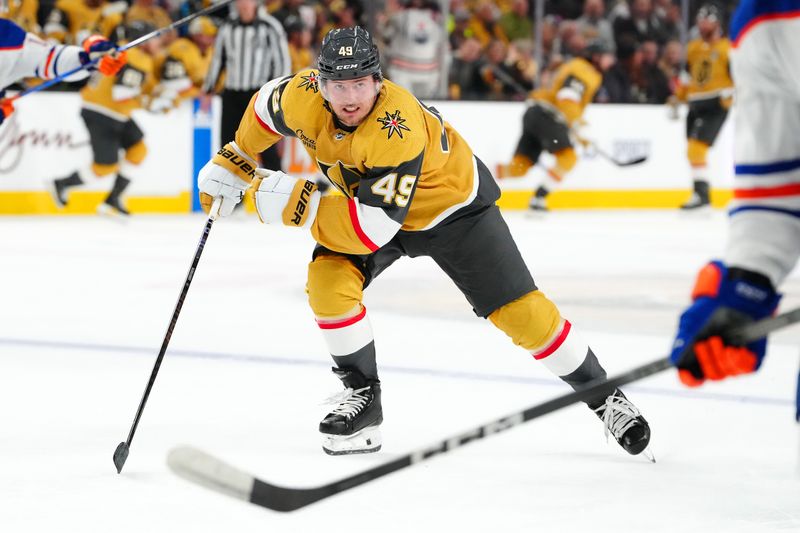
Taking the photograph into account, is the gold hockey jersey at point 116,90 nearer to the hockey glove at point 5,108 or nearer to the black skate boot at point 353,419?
the hockey glove at point 5,108

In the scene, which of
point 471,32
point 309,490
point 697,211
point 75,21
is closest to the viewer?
point 309,490

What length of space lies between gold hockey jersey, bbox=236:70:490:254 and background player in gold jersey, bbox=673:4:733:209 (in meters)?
7.25

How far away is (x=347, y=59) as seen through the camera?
8.85 ft

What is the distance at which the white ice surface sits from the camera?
7.89 feet

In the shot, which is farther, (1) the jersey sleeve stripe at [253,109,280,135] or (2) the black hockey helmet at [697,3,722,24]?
(2) the black hockey helmet at [697,3,722,24]

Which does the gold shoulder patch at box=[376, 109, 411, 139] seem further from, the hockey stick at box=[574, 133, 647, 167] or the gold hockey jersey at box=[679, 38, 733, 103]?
the gold hockey jersey at box=[679, 38, 733, 103]

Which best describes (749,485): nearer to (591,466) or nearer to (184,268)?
(591,466)

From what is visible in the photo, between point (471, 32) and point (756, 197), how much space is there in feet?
29.3

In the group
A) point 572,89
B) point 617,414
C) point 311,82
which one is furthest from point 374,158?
point 572,89

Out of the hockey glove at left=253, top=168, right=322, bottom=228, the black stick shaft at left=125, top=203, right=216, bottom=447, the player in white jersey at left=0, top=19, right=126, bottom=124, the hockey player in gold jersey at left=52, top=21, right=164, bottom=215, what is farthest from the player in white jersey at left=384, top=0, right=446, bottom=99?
the hockey glove at left=253, top=168, right=322, bottom=228

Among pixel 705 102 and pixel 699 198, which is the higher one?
pixel 705 102

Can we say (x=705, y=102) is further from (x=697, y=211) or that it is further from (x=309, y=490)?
(x=309, y=490)

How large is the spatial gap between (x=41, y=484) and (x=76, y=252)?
4358mm

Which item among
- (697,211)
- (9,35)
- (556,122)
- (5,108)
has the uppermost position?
(9,35)
